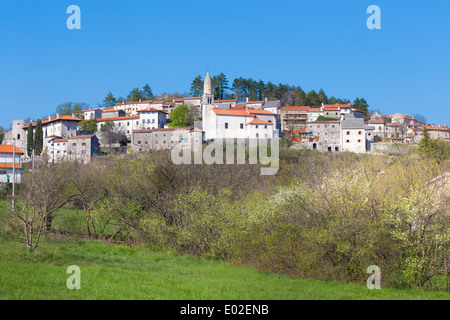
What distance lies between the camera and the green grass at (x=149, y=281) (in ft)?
34.1

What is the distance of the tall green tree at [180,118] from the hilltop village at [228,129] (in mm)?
2656

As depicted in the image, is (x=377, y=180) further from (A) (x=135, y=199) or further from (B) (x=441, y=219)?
(A) (x=135, y=199)

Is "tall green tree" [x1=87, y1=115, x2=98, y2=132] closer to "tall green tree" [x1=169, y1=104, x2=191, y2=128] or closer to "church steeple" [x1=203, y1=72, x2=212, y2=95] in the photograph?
"tall green tree" [x1=169, y1=104, x2=191, y2=128]

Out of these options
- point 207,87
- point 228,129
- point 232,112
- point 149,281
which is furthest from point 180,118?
point 149,281

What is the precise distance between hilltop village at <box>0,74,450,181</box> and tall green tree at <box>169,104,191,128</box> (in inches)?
105

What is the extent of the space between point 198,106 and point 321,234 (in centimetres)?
8391

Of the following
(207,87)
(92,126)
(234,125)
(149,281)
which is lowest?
(149,281)

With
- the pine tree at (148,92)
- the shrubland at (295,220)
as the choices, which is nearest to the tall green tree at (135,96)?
the pine tree at (148,92)

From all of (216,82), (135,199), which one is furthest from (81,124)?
(135,199)

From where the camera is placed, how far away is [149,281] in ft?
39.1

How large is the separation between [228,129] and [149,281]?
60.6 metres

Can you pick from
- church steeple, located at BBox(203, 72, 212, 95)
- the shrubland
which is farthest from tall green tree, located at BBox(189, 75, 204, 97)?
the shrubland

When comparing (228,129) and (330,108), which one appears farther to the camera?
(330,108)

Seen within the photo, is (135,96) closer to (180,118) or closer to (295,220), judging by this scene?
(180,118)
